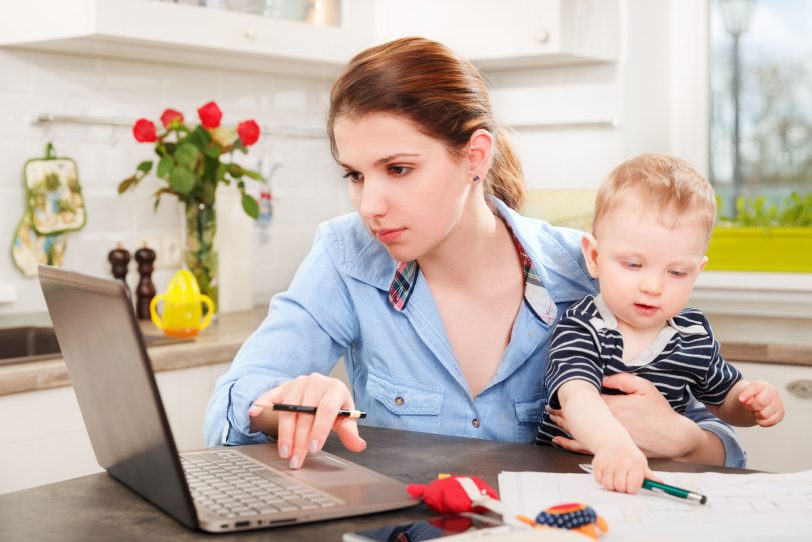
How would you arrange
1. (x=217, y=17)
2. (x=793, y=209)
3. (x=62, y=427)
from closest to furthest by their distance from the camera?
(x=62, y=427), (x=217, y=17), (x=793, y=209)

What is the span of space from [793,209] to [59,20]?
215 cm

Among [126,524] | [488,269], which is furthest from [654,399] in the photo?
[126,524]

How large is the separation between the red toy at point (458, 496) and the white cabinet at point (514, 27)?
223cm

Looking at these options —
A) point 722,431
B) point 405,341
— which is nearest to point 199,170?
point 405,341

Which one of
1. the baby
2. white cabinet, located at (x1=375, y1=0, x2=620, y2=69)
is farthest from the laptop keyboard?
white cabinet, located at (x1=375, y1=0, x2=620, y2=69)

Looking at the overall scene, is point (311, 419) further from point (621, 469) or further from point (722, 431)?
point (722, 431)

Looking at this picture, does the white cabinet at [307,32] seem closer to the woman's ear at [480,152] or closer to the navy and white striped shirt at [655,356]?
the woman's ear at [480,152]

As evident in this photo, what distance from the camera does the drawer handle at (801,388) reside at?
2430 millimetres

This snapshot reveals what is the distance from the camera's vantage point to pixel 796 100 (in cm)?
323

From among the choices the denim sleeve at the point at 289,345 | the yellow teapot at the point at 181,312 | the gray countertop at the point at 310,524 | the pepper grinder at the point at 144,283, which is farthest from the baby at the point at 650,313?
the pepper grinder at the point at 144,283

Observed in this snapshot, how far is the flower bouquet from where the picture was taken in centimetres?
276

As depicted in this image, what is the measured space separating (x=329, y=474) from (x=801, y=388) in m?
1.61

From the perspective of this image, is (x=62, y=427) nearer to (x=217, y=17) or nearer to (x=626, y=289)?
(x=217, y=17)

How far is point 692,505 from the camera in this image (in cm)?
108
